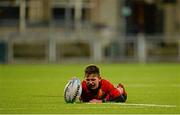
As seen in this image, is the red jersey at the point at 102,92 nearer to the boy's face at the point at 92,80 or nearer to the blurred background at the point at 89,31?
the boy's face at the point at 92,80

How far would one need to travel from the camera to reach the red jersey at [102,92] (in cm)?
1479

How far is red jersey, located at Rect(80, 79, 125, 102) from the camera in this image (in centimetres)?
1479

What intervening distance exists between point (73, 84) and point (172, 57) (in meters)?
28.1

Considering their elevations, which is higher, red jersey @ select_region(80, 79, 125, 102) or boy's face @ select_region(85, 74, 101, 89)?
boy's face @ select_region(85, 74, 101, 89)

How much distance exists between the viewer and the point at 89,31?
47.6 metres

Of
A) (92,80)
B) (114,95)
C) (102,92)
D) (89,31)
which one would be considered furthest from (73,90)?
(89,31)

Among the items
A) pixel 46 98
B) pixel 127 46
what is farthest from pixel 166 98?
pixel 127 46

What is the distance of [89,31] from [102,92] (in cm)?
3272

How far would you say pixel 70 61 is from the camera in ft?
137

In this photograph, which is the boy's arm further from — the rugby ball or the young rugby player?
the rugby ball

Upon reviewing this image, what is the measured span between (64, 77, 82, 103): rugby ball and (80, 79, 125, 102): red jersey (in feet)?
0.50

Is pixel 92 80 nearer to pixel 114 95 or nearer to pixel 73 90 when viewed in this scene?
pixel 73 90

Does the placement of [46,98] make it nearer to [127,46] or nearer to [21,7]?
[127,46]

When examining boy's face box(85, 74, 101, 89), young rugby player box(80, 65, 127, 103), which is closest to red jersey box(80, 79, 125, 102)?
young rugby player box(80, 65, 127, 103)
